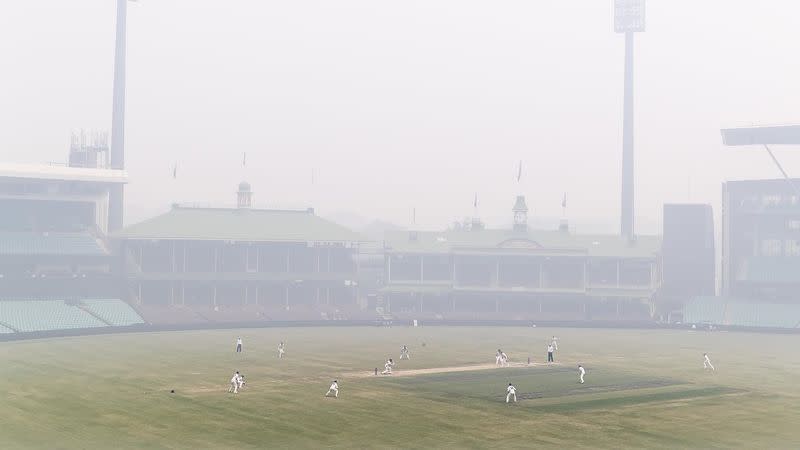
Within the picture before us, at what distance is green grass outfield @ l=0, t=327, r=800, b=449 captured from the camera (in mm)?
47406

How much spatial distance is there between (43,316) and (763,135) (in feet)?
361

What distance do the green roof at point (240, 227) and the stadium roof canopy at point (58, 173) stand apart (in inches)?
328

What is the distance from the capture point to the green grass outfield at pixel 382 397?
156 ft

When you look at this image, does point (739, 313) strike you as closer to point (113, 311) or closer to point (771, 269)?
point (771, 269)

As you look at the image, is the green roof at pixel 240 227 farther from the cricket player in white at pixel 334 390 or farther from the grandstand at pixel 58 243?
the cricket player in white at pixel 334 390

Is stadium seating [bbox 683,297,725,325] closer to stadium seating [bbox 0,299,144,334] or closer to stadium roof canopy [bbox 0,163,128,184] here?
stadium seating [bbox 0,299,144,334]

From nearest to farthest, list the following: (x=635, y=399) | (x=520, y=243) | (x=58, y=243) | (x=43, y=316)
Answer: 1. (x=635, y=399)
2. (x=43, y=316)
3. (x=58, y=243)
4. (x=520, y=243)

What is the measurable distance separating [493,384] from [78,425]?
29143mm

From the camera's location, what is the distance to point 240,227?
14712 cm

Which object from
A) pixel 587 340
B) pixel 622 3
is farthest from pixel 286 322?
pixel 622 3

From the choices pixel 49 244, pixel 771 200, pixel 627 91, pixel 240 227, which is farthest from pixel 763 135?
pixel 49 244

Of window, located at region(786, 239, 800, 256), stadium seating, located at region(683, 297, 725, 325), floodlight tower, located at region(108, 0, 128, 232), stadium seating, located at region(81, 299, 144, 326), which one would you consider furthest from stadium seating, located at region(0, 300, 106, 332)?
window, located at region(786, 239, 800, 256)

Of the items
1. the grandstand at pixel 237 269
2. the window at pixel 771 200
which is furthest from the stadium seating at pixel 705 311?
the grandstand at pixel 237 269

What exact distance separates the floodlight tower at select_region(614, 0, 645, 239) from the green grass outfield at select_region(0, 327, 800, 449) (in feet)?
280
